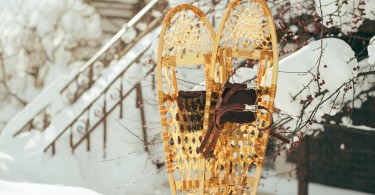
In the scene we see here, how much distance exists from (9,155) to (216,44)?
6759 millimetres

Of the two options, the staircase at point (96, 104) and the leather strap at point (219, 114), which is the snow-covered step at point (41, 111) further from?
the leather strap at point (219, 114)

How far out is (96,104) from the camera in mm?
10148

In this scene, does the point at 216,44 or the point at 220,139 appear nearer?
the point at 216,44

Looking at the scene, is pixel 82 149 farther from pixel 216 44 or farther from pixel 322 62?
pixel 216 44

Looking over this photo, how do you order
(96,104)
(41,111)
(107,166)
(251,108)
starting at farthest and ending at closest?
(41,111) → (96,104) → (107,166) → (251,108)

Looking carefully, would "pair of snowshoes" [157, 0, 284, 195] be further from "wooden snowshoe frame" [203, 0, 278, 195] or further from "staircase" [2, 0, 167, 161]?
"staircase" [2, 0, 167, 161]

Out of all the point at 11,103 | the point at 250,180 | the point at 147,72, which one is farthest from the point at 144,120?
the point at 11,103

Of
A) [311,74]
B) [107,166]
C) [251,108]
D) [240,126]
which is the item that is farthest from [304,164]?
[251,108]

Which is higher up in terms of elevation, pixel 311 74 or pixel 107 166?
pixel 311 74

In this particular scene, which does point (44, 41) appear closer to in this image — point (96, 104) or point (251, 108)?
point (96, 104)

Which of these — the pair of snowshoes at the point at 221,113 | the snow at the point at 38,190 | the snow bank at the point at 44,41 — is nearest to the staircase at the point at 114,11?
the snow bank at the point at 44,41

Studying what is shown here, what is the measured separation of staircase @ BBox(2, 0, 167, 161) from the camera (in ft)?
31.8

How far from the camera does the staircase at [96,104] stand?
970 centimetres

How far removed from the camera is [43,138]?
10.3m
